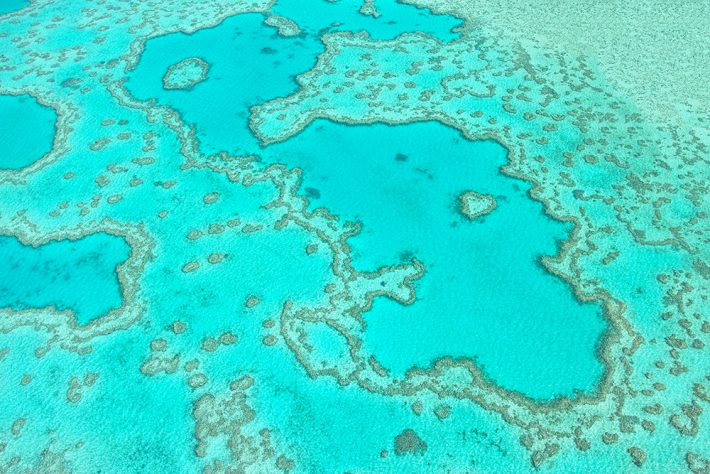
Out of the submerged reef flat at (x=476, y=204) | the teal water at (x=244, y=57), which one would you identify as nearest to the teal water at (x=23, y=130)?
the teal water at (x=244, y=57)

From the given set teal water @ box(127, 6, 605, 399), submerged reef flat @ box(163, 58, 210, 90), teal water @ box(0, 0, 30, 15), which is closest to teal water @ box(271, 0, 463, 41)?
teal water @ box(127, 6, 605, 399)

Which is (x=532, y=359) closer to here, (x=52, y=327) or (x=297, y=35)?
(x=52, y=327)

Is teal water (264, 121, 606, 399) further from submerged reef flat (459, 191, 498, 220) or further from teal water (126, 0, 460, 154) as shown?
teal water (126, 0, 460, 154)

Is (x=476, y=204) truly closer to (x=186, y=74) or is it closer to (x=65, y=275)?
(x=65, y=275)

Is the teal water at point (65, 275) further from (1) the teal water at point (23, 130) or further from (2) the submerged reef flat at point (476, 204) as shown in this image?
(2) the submerged reef flat at point (476, 204)

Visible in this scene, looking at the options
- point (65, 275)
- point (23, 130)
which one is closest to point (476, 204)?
point (65, 275)

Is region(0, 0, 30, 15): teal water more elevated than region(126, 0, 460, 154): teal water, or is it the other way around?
region(126, 0, 460, 154): teal water
